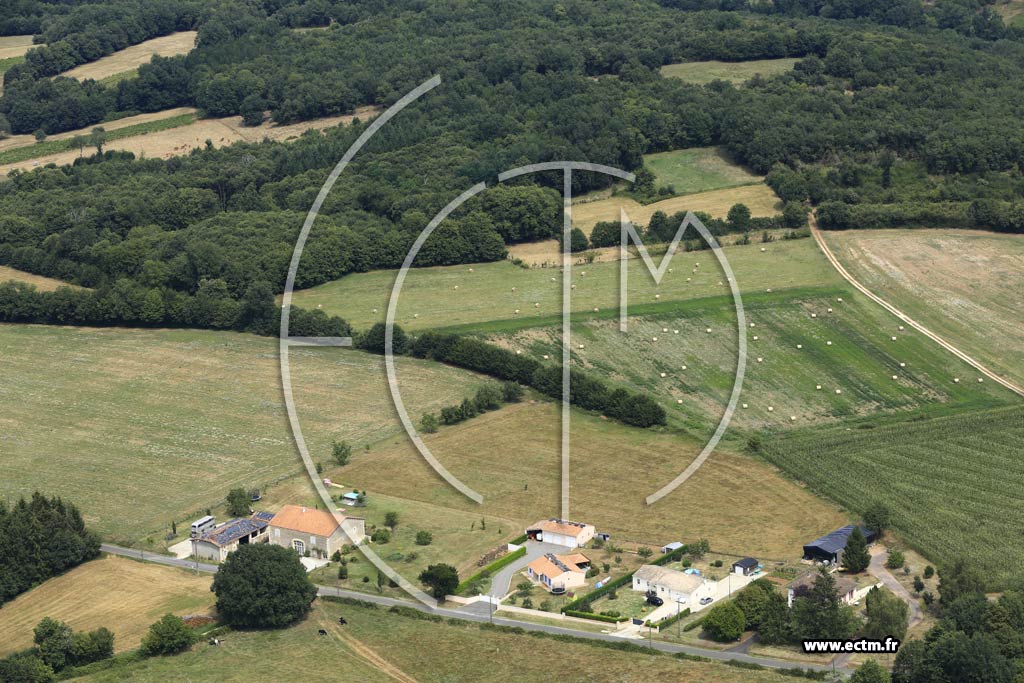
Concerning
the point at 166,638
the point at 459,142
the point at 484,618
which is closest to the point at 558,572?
the point at 484,618

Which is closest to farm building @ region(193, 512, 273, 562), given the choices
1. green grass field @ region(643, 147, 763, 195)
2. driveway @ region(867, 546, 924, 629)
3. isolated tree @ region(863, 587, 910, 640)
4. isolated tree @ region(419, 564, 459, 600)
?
isolated tree @ region(419, 564, 459, 600)

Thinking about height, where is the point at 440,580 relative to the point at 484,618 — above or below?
above

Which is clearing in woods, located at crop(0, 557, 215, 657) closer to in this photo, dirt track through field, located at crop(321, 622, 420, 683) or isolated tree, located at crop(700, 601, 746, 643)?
dirt track through field, located at crop(321, 622, 420, 683)

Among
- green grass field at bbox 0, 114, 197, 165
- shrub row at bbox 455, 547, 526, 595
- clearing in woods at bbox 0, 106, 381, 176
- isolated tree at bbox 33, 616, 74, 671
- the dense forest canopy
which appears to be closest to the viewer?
isolated tree at bbox 33, 616, 74, 671

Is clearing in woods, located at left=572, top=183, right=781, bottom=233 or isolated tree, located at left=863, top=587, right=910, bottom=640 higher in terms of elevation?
clearing in woods, located at left=572, top=183, right=781, bottom=233

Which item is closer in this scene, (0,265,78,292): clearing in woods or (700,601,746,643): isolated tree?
(700,601,746,643): isolated tree

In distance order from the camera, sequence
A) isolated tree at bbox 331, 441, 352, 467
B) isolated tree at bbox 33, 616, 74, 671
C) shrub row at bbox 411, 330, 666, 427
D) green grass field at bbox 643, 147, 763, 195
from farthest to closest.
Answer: green grass field at bbox 643, 147, 763, 195, shrub row at bbox 411, 330, 666, 427, isolated tree at bbox 331, 441, 352, 467, isolated tree at bbox 33, 616, 74, 671

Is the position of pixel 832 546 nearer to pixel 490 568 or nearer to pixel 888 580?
pixel 888 580

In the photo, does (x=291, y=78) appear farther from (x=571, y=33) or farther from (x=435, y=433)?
(x=435, y=433)
